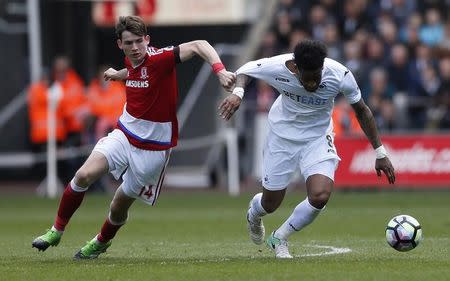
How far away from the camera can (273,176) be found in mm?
11711

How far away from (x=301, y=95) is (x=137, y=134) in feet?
5.08

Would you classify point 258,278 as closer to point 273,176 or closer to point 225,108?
point 225,108

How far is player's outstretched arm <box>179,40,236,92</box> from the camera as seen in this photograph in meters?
10.5

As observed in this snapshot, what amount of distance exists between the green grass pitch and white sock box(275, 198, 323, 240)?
0.86ft

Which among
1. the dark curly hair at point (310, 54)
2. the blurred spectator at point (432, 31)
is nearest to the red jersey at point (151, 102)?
the dark curly hair at point (310, 54)

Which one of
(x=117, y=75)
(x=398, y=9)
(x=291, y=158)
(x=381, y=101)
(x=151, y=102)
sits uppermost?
(x=117, y=75)

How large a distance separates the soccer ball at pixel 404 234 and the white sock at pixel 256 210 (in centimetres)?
128

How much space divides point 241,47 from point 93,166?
15886 mm

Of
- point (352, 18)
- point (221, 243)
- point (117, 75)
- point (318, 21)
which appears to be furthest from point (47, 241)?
point (352, 18)

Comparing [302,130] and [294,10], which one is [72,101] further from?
[302,130]

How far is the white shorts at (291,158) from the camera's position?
11422mm

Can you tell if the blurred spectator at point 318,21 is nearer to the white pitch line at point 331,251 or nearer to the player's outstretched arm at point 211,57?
the white pitch line at point 331,251

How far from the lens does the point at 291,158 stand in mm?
11664

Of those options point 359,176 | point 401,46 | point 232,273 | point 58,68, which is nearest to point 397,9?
point 401,46
